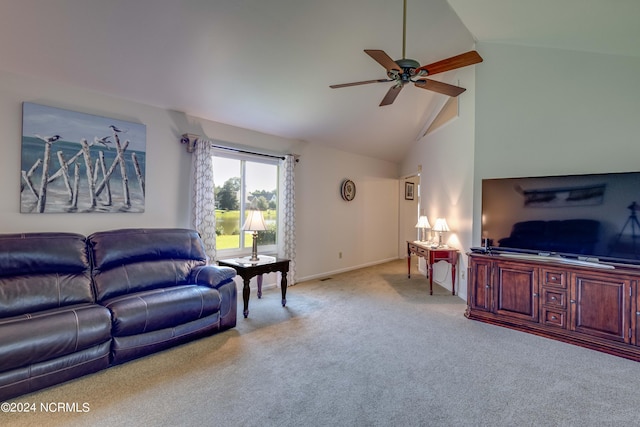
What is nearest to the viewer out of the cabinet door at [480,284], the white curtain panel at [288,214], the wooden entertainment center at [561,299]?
the wooden entertainment center at [561,299]

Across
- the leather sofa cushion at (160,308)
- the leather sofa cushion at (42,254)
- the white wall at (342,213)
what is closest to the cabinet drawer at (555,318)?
the leather sofa cushion at (160,308)

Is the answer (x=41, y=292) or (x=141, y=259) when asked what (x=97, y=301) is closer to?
(x=41, y=292)

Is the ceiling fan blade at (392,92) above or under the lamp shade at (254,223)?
Answer: above

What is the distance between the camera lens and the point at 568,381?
2.36 meters

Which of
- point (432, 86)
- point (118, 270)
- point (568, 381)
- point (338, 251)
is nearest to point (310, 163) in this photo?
point (338, 251)

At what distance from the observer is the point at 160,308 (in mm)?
2707

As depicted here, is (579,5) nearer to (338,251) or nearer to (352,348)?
(352,348)

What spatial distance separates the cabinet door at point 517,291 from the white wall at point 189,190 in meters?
3.10

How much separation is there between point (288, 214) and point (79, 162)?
2.79 meters

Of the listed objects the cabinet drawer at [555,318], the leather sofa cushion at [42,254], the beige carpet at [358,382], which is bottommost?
the beige carpet at [358,382]

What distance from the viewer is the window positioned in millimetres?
4484

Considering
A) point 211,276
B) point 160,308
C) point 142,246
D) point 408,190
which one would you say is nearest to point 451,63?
point 211,276

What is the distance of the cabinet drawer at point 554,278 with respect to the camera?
10.2ft

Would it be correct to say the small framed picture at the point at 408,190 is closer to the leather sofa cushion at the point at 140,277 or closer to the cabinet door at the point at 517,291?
the cabinet door at the point at 517,291
